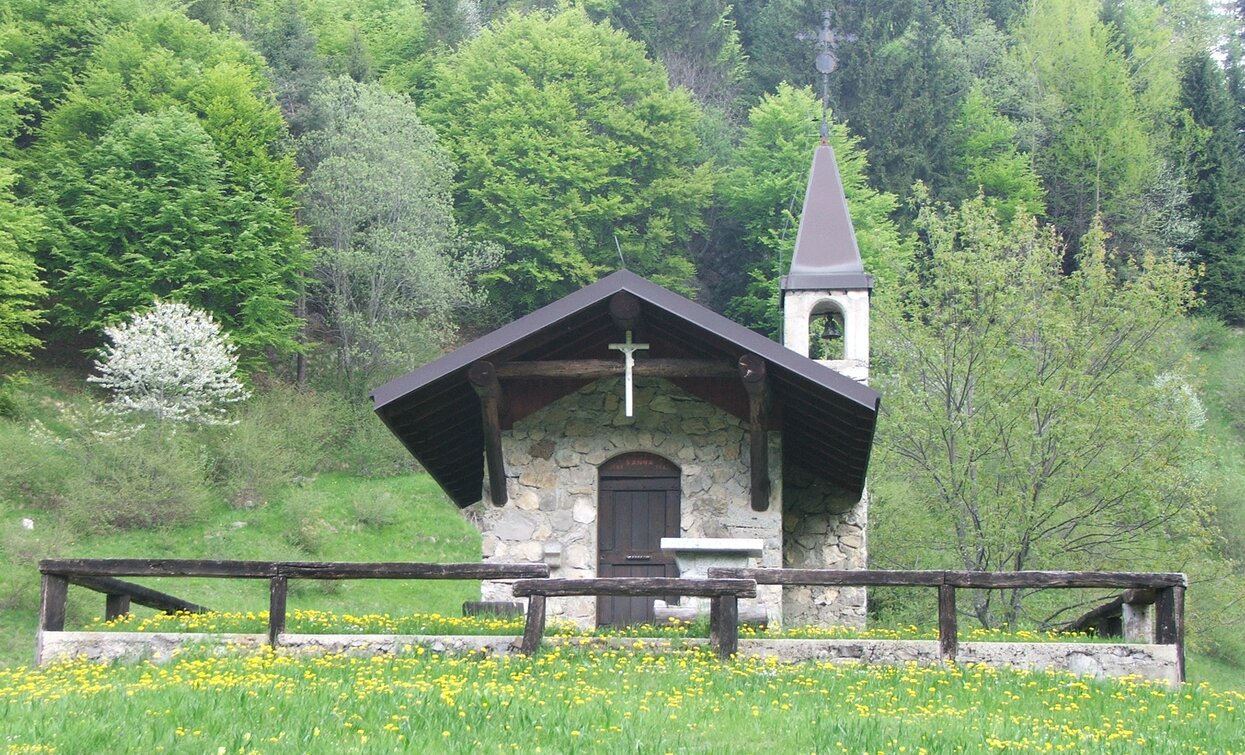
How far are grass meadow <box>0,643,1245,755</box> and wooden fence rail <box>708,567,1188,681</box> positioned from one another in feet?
1.26

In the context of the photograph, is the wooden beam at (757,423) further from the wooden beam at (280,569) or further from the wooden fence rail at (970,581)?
the wooden beam at (280,569)

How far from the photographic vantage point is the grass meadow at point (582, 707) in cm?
770

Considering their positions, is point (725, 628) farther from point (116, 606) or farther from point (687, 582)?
point (116, 606)

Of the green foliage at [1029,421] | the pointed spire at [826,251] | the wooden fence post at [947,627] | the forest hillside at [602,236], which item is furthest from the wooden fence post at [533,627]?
the forest hillside at [602,236]

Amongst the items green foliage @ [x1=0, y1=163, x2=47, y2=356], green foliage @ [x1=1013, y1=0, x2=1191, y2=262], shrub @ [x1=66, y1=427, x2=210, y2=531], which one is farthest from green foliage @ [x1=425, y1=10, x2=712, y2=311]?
shrub @ [x1=66, y1=427, x2=210, y2=531]

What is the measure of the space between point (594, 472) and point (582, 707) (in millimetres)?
6895

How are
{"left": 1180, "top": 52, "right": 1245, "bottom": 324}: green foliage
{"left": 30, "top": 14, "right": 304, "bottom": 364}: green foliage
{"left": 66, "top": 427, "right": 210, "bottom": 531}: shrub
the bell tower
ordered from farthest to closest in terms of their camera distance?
{"left": 1180, "top": 52, "right": 1245, "bottom": 324}: green foliage, {"left": 30, "top": 14, "right": 304, "bottom": 364}: green foliage, {"left": 66, "top": 427, "right": 210, "bottom": 531}: shrub, the bell tower

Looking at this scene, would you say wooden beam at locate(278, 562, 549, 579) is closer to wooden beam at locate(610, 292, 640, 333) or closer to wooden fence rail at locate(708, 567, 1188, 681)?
wooden fence rail at locate(708, 567, 1188, 681)

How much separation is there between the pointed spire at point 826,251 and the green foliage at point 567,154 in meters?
25.3

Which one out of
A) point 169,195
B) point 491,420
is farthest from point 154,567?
point 169,195

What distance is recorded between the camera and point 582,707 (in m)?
8.48

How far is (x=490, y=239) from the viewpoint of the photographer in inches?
1873

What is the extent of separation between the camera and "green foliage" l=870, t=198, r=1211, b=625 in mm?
24109

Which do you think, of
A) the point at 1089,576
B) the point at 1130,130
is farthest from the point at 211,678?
the point at 1130,130
